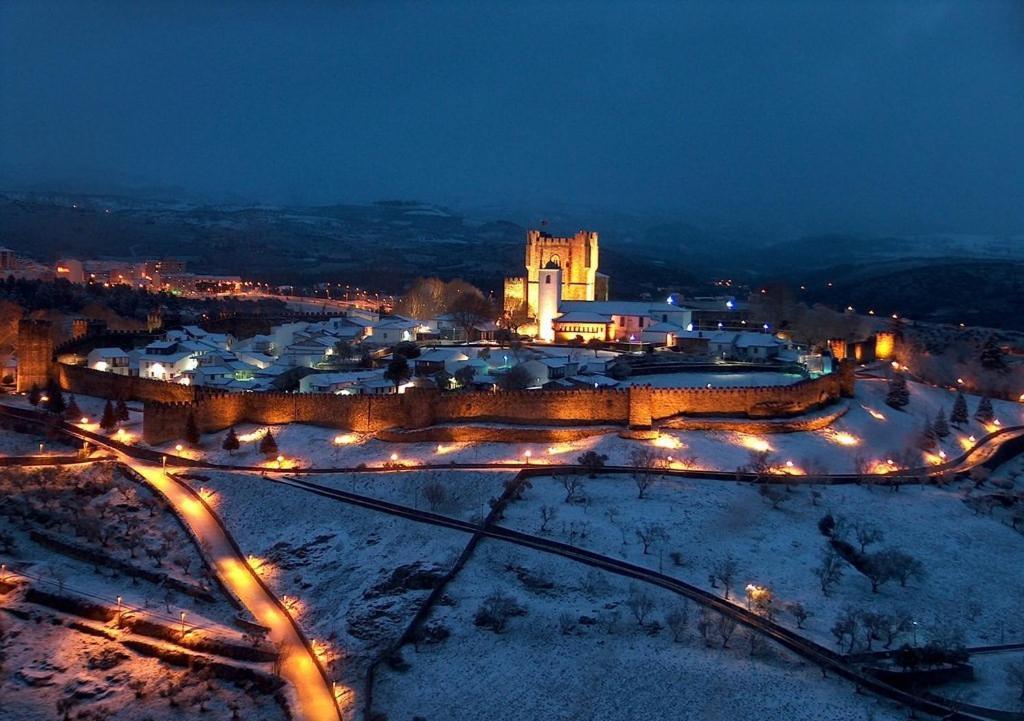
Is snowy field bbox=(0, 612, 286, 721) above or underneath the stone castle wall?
underneath

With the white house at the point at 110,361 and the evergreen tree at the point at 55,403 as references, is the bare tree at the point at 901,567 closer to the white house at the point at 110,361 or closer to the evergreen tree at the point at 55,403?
the evergreen tree at the point at 55,403

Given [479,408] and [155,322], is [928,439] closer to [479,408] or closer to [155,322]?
[479,408]

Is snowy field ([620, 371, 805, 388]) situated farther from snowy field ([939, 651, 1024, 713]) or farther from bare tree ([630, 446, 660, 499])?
snowy field ([939, 651, 1024, 713])

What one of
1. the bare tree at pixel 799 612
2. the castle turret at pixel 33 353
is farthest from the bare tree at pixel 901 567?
the castle turret at pixel 33 353

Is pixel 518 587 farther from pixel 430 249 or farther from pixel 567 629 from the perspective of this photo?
pixel 430 249

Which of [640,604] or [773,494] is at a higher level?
[773,494]

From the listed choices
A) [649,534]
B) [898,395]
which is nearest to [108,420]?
[649,534]

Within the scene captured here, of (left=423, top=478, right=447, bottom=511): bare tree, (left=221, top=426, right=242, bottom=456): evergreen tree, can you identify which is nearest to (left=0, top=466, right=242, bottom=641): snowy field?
(left=221, top=426, right=242, bottom=456): evergreen tree
